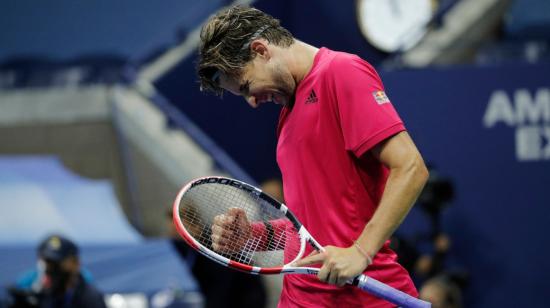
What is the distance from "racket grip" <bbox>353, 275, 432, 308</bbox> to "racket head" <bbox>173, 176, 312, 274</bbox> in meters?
0.22

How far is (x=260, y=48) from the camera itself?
271 cm

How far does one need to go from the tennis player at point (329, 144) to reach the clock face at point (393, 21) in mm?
2380

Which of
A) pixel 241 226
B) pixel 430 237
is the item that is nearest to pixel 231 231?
pixel 241 226

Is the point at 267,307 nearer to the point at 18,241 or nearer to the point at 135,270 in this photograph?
the point at 135,270

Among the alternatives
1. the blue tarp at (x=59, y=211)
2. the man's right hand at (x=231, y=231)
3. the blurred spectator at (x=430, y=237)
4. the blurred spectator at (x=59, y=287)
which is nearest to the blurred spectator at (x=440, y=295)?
the blurred spectator at (x=430, y=237)

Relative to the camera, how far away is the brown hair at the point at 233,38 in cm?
270

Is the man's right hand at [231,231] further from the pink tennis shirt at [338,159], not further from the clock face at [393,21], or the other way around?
the clock face at [393,21]

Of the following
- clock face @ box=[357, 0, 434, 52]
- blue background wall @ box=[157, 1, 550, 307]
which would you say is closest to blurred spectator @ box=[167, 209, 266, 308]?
blue background wall @ box=[157, 1, 550, 307]

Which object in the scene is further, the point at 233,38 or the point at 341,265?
the point at 233,38

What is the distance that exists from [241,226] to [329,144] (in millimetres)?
406

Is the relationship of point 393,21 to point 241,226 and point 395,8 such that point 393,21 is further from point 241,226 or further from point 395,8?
point 241,226

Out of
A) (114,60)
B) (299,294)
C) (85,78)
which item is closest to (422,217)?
(299,294)

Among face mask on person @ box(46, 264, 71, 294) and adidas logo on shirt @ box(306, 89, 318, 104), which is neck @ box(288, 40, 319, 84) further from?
face mask on person @ box(46, 264, 71, 294)

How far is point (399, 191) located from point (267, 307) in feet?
15.5
